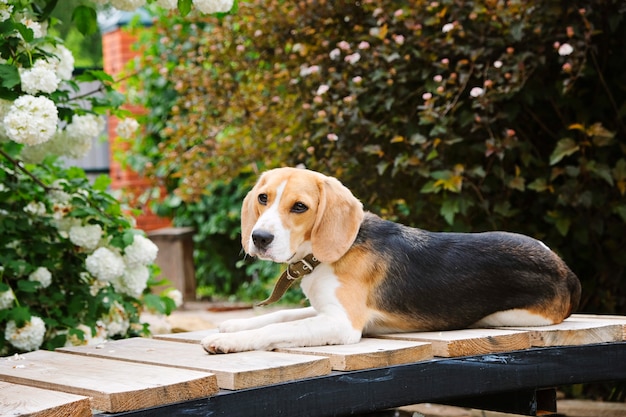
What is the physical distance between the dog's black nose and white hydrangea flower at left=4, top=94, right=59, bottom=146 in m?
1.20

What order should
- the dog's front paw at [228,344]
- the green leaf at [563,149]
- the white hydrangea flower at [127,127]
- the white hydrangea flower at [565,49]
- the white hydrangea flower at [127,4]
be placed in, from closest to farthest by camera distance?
1. the dog's front paw at [228,344]
2. the white hydrangea flower at [127,4]
3. the white hydrangea flower at [127,127]
4. the white hydrangea flower at [565,49]
5. the green leaf at [563,149]

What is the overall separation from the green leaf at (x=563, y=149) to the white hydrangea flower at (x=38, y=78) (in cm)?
264

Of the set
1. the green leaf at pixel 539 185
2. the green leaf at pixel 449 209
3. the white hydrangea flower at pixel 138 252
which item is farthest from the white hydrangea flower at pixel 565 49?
the white hydrangea flower at pixel 138 252

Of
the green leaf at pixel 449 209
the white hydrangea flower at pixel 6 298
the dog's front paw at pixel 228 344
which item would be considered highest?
the green leaf at pixel 449 209

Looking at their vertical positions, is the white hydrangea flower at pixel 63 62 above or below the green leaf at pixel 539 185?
above

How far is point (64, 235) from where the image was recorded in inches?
178

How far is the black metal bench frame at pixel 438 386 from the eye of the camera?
2361mm

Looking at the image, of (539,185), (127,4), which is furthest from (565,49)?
(127,4)

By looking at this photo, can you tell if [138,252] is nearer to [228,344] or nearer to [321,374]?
[228,344]

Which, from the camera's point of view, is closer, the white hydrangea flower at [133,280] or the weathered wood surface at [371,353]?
the weathered wood surface at [371,353]

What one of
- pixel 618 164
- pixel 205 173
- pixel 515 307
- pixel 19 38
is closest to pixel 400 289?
pixel 515 307

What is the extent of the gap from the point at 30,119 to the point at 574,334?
2.14m

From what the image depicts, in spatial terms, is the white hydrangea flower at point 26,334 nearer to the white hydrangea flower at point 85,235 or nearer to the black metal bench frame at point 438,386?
the white hydrangea flower at point 85,235

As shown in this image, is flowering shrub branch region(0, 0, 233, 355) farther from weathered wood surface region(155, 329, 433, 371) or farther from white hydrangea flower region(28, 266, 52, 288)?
weathered wood surface region(155, 329, 433, 371)
